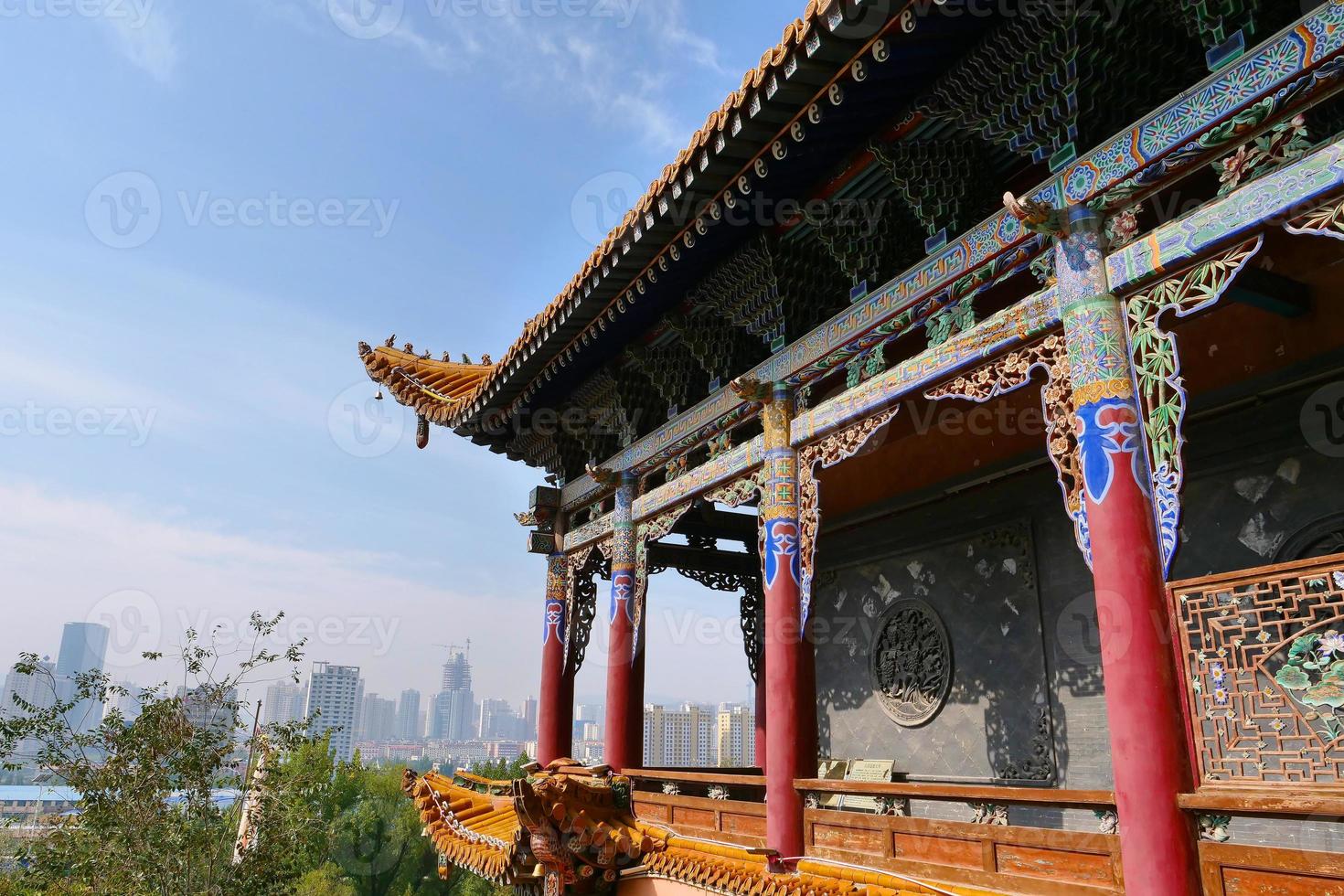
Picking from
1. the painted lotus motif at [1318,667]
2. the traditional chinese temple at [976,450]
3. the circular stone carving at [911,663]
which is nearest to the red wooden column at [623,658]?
the traditional chinese temple at [976,450]

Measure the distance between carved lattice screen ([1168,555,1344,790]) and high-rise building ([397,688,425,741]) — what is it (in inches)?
6384

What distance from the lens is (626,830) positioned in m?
6.30

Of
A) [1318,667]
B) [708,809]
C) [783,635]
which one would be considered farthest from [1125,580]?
[708,809]

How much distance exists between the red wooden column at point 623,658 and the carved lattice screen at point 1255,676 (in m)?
5.09

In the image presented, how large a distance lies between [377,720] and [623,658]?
143902 mm

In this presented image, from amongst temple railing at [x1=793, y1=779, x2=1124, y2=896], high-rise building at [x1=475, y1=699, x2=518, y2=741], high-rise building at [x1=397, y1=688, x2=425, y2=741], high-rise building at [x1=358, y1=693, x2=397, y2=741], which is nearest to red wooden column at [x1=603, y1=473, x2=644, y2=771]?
temple railing at [x1=793, y1=779, x2=1124, y2=896]

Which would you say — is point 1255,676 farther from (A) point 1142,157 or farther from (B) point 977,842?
(A) point 1142,157

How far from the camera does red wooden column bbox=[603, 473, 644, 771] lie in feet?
26.4

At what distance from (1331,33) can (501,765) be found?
43.7m

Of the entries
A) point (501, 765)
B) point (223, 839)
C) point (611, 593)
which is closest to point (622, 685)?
point (611, 593)

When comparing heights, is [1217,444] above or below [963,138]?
below

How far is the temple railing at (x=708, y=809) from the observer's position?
5871mm

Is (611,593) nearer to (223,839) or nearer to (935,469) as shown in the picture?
(935,469)

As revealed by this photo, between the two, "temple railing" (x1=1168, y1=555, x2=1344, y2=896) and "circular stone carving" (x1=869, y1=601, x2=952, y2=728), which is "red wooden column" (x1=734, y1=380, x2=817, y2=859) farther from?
"circular stone carving" (x1=869, y1=601, x2=952, y2=728)
